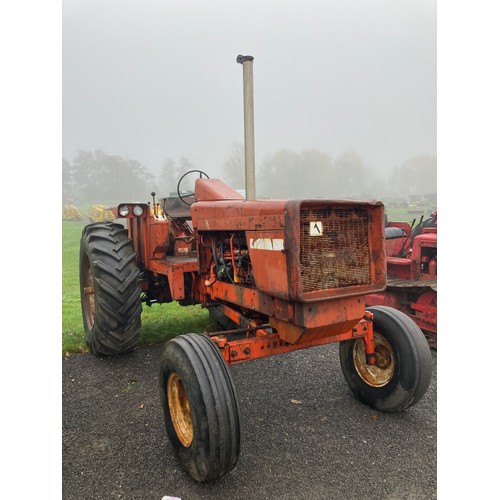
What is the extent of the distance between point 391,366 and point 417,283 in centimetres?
227

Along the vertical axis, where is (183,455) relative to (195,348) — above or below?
below

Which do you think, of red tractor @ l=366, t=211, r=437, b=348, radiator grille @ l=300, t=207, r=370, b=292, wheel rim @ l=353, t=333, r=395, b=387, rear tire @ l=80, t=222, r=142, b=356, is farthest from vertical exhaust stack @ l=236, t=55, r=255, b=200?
red tractor @ l=366, t=211, r=437, b=348

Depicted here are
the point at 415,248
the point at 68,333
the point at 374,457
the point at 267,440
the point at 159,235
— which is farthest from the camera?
the point at 415,248

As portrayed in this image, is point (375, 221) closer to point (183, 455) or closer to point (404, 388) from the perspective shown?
point (404, 388)

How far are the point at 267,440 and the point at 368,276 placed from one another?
1328 mm

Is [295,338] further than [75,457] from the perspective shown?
No

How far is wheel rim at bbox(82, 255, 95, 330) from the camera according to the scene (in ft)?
15.2

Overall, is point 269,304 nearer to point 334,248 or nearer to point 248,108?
point 334,248

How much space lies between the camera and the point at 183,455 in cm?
252

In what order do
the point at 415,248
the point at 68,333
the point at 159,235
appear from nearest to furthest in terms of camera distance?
the point at 159,235, the point at 68,333, the point at 415,248

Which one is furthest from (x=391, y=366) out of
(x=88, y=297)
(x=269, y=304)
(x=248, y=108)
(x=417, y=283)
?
(x=88, y=297)

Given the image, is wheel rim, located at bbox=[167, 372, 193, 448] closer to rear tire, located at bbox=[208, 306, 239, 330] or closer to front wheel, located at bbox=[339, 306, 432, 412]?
front wheel, located at bbox=[339, 306, 432, 412]

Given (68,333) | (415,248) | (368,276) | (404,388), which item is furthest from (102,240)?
(415,248)

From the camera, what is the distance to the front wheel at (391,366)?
2.99 m
